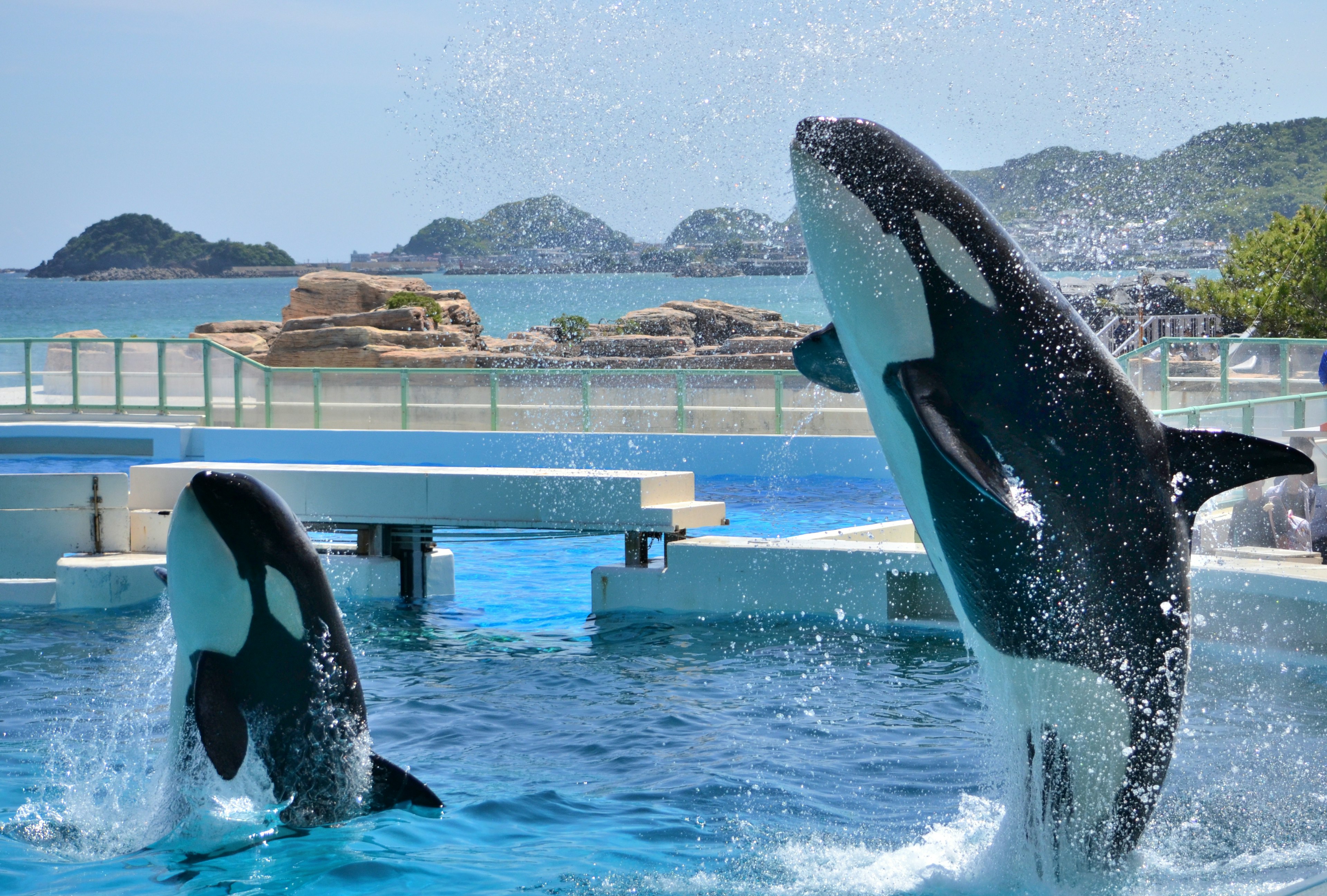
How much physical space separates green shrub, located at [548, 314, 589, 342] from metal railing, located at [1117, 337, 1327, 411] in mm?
Result: 21516

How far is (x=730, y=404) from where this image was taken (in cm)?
1691

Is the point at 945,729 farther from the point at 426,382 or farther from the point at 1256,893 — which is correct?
the point at 426,382

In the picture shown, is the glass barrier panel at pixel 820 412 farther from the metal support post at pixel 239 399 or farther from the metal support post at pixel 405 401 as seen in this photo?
the metal support post at pixel 239 399

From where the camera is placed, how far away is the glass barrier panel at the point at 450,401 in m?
17.7

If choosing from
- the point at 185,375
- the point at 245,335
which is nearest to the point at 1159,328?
the point at 185,375

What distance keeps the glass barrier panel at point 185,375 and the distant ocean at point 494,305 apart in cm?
3727

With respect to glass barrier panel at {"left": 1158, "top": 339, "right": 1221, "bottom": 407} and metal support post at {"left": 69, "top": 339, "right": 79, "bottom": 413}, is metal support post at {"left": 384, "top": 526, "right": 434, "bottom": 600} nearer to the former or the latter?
glass barrier panel at {"left": 1158, "top": 339, "right": 1221, "bottom": 407}

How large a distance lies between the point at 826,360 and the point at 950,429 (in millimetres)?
492

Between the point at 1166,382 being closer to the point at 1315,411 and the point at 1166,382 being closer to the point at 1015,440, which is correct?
the point at 1315,411

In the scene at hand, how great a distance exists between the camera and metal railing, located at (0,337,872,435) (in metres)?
16.9

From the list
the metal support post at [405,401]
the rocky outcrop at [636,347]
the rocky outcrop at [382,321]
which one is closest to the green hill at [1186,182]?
the metal support post at [405,401]

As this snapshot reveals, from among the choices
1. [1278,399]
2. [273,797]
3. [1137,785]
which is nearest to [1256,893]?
[1137,785]

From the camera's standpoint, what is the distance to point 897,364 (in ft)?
11.6

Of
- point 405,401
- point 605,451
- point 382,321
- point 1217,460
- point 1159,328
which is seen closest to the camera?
point 1217,460
